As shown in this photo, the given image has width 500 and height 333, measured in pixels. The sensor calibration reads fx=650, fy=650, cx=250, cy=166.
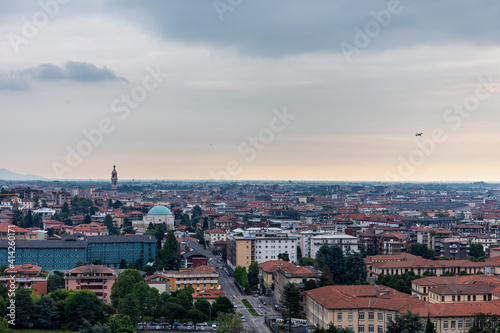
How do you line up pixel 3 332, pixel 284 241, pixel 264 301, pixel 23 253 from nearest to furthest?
1. pixel 3 332
2. pixel 264 301
3. pixel 23 253
4. pixel 284 241

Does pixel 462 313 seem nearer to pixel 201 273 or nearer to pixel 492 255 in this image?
pixel 201 273

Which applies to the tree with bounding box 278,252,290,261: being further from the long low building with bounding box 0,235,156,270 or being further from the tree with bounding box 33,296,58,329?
the tree with bounding box 33,296,58,329

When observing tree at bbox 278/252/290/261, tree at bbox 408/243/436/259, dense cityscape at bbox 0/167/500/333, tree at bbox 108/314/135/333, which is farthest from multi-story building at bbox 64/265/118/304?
tree at bbox 408/243/436/259

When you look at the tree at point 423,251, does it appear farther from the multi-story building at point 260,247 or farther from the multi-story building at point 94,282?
the multi-story building at point 94,282

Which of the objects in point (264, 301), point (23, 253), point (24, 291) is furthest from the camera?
point (23, 253)

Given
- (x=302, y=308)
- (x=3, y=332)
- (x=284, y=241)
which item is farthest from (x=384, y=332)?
(x=284, y=241)

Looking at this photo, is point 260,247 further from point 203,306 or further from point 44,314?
point 44,314
